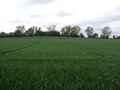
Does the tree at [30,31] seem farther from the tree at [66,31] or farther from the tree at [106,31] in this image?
the tree at [106,31]

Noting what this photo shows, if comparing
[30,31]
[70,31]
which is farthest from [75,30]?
[30,31]

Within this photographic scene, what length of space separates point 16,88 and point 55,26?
578 feet

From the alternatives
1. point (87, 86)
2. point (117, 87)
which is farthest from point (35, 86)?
point (117, 87)

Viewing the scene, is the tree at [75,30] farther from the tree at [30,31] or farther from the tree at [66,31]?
the tree at [30,31]

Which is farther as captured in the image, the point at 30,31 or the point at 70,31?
the point at 70,31

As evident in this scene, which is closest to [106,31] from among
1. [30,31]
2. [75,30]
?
[75,30]

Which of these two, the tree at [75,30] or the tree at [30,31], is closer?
the tree at [30,31]

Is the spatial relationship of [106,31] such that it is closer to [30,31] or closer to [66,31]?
[66,31]

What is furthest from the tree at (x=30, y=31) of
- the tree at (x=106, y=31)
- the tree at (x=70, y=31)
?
the tree at (x=106, y=31)

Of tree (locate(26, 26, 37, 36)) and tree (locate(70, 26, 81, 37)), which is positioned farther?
tree (locate(70, 26, 81, 37))

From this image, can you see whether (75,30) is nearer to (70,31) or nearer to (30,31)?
(70,31)

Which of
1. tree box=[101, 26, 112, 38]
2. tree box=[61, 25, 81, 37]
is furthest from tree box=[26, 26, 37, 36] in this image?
tree box=[101, 26, 112, 38]

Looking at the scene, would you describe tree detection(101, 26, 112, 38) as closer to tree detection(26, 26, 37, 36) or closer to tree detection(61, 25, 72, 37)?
tree detection(61, 25, 72, 37)

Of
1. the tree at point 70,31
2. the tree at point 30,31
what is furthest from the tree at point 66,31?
the tree at point 30,31
